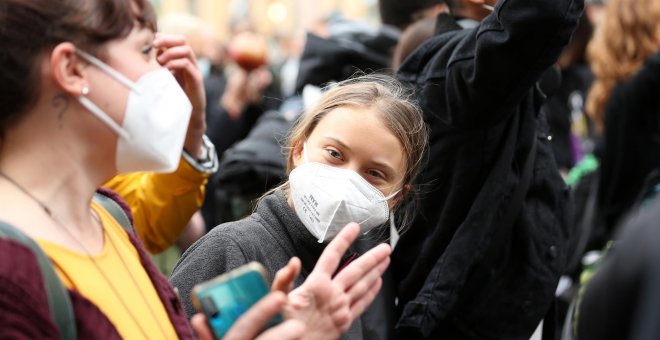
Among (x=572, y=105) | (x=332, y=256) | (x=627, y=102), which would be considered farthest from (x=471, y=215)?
(x=572, y=105)

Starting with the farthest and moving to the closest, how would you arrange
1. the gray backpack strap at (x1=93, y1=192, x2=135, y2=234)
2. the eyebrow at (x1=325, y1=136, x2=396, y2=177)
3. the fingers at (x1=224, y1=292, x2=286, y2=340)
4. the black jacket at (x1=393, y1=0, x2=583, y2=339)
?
the black jacket at (x1=393, y1=0, x2=583, y2=339) < the eyebrow at (x1=325, y1=136, x2=396, y2=177) < the gray backpack strap at (x1=93, y1=192, x2=135, y2=234) < the fingers at (x1=224, y1=292, x2=286, y2=340)

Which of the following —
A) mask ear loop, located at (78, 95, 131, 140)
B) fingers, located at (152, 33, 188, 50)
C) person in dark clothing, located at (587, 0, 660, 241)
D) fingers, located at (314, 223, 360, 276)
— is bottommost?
person in dark clothing, located at (587, 0, 660, 241)

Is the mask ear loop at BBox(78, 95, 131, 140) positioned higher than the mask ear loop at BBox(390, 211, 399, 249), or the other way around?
the mask ear loop at BBox(78, 95, 131, 140)

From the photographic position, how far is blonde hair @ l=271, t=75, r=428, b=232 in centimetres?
259

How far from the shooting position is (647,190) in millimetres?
4289

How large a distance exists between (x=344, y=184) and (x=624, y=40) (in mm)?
3136

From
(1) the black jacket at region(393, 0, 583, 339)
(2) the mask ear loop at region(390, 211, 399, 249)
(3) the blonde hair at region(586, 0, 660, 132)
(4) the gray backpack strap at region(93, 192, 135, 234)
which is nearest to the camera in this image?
(4) the gray backpack strap at region(93, 192, 135, 234)

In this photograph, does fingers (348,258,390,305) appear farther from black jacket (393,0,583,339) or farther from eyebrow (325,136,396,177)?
black jacket (393,0,583,339)

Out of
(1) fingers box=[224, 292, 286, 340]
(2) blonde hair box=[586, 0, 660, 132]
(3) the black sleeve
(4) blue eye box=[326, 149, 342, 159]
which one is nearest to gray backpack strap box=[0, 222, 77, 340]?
(1) fingers box=[224, 292, 286, 340]

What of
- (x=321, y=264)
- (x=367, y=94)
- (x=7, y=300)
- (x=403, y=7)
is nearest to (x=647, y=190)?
(x=403, y=7)

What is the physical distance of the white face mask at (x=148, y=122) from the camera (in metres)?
1.74

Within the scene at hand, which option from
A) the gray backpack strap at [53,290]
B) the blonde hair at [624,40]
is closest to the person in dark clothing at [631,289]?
the gray backpack strap at [53,290]

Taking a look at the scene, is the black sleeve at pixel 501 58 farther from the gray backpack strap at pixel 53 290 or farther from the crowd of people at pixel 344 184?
the gray backpack strap at pixel 53 290

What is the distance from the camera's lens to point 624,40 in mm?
5008
